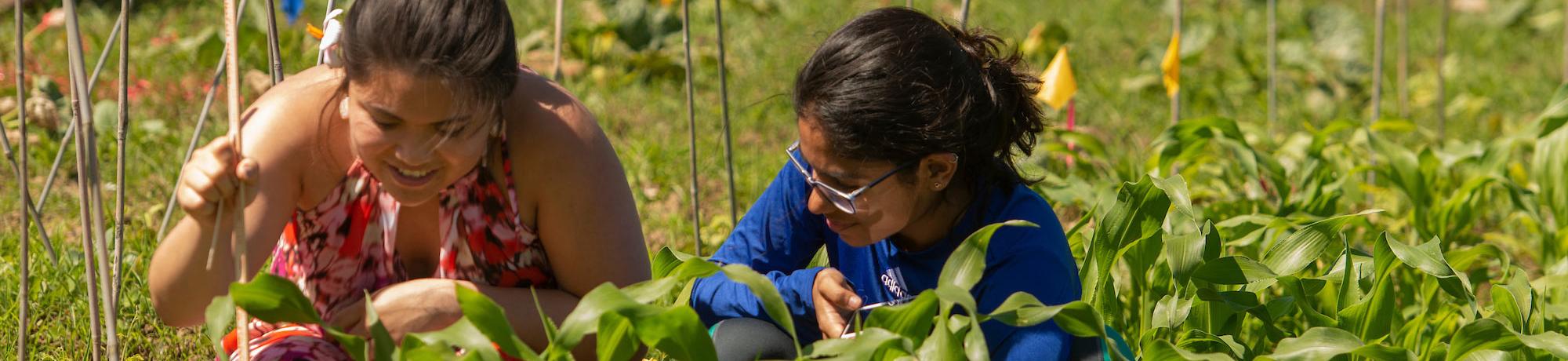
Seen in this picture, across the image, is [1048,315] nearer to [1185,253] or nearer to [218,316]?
[1185,253]

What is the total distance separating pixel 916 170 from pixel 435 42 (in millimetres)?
555

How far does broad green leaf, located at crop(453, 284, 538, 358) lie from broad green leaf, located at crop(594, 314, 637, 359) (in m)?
0.08

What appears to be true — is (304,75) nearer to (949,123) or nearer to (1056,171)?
(949,123)

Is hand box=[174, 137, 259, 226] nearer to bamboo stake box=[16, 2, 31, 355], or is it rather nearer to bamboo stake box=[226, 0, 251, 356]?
bamboo stake box=[226, 0, 251, 356]

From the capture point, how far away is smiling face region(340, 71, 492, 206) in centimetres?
126

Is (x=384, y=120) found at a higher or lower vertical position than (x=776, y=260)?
higher

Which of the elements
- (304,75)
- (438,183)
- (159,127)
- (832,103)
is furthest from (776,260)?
(159,127)

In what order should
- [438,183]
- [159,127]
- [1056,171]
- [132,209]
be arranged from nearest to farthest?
[438,183] < [132,209] < [159,127] < [1056,171]

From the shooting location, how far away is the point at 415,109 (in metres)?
1.27

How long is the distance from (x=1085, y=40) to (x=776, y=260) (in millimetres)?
2738

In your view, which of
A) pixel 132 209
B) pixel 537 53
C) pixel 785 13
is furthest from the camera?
pixel 785 13

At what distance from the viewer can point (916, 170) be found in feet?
4.91

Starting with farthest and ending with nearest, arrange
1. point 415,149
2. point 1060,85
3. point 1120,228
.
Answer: point 1060,85
point 1120,228
point 415,149

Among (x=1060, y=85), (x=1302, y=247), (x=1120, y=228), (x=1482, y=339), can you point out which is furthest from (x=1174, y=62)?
(x=1482, y=339)
